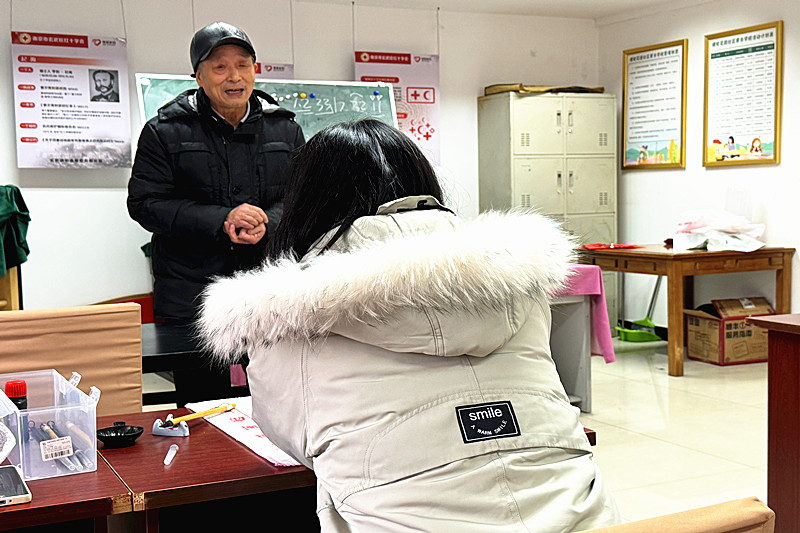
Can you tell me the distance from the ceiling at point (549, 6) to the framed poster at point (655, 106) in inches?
11.8

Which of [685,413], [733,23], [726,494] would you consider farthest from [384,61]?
Answer: [726,494]

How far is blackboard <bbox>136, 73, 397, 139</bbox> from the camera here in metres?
5.72

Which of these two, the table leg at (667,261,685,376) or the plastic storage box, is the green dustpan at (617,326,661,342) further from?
the plastic storage box

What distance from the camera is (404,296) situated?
124 centimetres

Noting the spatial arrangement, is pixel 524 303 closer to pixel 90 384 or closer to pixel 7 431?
pixel 7 431

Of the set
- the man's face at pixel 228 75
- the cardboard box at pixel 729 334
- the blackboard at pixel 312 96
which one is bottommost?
the cardboard box at pixel 729 334

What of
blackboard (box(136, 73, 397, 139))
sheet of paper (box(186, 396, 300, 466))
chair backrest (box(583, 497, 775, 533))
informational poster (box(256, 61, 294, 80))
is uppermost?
informational poster (box(256, 61, 294, 80))

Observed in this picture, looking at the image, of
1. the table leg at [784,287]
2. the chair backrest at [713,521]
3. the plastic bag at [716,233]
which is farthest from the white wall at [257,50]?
the chair backrest at [713,521]

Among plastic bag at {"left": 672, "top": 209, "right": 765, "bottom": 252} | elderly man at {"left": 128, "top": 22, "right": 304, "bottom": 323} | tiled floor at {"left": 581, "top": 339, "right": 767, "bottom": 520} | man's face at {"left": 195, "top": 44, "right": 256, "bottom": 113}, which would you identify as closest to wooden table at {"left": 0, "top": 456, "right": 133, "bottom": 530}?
elderly man at {"left": 128, "top": 22, "right": 304, "bottom": 323}

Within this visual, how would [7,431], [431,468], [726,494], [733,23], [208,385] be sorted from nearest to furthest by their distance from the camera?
[431,468] → [7,431] → [208,385] → [726,494] → [733,23]

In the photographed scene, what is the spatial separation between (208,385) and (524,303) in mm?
1254

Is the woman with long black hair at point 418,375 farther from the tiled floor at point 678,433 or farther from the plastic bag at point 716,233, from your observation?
the plastic bag at point 716,233

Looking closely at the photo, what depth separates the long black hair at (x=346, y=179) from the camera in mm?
1417

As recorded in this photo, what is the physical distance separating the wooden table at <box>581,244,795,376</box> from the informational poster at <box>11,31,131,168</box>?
3080 mm
